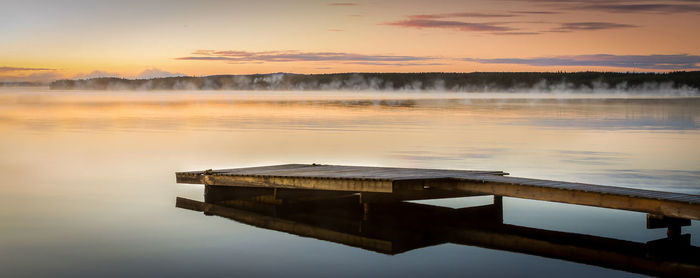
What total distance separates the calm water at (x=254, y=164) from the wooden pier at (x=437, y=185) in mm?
847

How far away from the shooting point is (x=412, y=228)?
11.1m

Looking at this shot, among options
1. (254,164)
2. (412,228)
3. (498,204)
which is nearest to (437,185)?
(412,228)

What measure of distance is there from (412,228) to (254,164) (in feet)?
27.8

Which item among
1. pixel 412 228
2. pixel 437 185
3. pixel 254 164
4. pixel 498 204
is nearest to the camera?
pixel 412 228

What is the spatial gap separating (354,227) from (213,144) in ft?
49.8

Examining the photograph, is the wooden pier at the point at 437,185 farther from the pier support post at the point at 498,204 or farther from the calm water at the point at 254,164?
the calm water at the point at 254,164

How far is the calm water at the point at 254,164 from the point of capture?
9234 millimetres

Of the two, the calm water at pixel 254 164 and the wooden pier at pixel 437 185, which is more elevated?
the wooden pier at pixel 437 185

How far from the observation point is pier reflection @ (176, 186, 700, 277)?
31.2 ft

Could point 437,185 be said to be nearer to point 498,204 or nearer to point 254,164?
point 498,204

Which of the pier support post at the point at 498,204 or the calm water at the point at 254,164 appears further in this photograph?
the pier support post at the point at 498,204

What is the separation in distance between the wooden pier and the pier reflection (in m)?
0.33

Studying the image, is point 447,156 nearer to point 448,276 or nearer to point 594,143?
point 594,143

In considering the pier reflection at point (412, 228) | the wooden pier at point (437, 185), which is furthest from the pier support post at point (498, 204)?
the wooden pier at point (437, 185)
